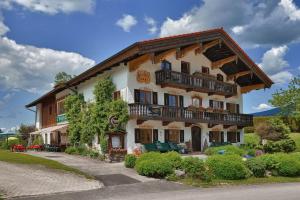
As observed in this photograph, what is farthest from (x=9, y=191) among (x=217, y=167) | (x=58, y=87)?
(x=58, y=87)

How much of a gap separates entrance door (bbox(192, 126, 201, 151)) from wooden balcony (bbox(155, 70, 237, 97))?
3.32m

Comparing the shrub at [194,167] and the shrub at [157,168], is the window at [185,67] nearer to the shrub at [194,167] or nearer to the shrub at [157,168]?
the shrub at [157,168]

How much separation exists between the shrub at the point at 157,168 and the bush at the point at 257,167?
4.29 meters

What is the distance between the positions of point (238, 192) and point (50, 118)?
29302 mm

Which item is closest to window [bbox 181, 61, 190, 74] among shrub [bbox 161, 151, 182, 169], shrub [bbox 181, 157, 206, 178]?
shrub [bbox 161, 151, 182, 169]

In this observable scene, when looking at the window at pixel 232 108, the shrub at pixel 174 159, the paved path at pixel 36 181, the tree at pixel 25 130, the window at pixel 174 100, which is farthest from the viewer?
the tree at pixel 25 130

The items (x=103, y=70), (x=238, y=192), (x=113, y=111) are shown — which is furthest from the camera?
(x=103, y=70)

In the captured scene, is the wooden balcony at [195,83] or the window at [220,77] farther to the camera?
the window at [220,77]

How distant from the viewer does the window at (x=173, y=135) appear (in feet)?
100

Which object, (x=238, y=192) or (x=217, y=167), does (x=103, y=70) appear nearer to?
(x=217, y=167)

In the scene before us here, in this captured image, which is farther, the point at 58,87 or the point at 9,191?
the point at 58,87

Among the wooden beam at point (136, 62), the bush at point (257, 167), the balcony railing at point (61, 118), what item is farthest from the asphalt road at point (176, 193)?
the balcony railing at point (61, 118)

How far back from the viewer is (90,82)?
3216cm

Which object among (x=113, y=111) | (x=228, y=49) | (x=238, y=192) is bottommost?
(x=238, y=192)
